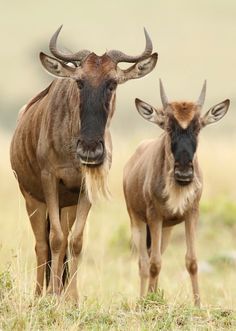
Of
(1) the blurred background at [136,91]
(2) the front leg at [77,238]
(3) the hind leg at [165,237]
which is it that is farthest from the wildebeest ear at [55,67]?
(3) the hind leg at [165,237]

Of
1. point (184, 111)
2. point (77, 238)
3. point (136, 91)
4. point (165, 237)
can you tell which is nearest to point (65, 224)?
point (77, 238)

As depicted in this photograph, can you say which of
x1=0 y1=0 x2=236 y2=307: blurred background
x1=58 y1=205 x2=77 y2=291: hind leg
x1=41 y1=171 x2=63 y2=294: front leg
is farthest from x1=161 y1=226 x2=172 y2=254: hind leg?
x1=41 y1=171 x2=63 y2=294: front leg

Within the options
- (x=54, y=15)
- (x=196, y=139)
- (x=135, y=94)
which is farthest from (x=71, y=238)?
(x=54, y=15)

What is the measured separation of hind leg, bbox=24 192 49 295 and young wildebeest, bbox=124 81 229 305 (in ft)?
3.37

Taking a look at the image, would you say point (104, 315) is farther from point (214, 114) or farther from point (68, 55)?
point (214, 114)

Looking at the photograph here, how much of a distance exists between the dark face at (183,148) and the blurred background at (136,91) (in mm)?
1531

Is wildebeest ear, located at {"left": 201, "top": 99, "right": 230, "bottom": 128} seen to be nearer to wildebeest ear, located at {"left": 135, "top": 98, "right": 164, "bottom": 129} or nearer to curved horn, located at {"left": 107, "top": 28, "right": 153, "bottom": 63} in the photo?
wildebeest ear, located at {"left": 135, "top": 98, "right": 164, "bottom": 129}

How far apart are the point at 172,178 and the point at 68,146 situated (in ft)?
4.80

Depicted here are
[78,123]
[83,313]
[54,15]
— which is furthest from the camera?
[54,15]

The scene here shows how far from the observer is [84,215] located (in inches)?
404

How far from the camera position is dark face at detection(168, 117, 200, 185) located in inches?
431

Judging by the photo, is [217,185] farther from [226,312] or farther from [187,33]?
[187,33]

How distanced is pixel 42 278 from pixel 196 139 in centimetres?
192

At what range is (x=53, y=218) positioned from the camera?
33.5 ft
